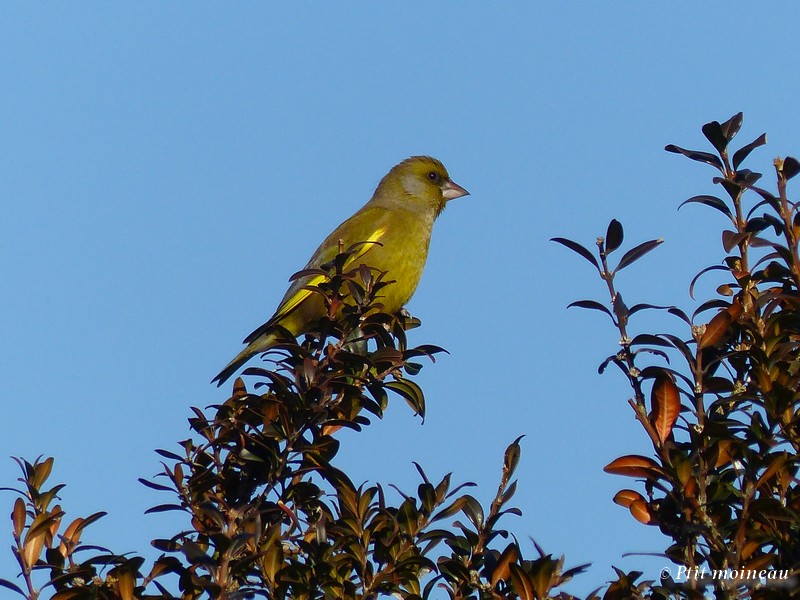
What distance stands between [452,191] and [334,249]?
145 centimetres

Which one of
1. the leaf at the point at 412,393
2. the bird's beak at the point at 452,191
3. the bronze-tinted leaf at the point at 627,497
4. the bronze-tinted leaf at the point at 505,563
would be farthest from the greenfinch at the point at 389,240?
the bronze-tinted leaf at the point at 627,497

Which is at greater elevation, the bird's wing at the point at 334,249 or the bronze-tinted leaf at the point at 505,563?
the bird's wing at the point at 334,249

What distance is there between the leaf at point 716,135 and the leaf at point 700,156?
1.2 inches

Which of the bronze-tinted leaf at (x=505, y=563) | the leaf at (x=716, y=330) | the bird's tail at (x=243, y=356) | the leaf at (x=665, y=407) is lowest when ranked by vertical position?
the bronze-tinted leaf at (x=505, y=563)

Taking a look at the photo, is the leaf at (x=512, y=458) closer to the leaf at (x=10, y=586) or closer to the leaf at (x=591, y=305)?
the leaf at (x=591, y=305)

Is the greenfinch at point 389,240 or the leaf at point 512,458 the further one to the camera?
the greenfinch at point 389,240

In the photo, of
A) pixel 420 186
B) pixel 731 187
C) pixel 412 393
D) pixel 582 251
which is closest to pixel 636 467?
pixel 582 251

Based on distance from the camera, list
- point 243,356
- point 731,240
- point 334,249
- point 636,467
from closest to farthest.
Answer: point 636,467
point 731,240
point 243,356
point 334,249

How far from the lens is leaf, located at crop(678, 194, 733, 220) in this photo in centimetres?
295

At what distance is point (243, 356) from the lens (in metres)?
6.50

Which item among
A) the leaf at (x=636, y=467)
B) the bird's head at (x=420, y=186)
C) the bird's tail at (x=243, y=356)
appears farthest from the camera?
the bird's head at (x=420, y=186)

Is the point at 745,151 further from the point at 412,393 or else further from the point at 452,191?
the point at 452,191

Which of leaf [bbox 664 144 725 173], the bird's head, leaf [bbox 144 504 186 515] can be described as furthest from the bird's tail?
leaf [bbox 664 144 725 173]

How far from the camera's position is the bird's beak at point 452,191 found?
8.15 meters
